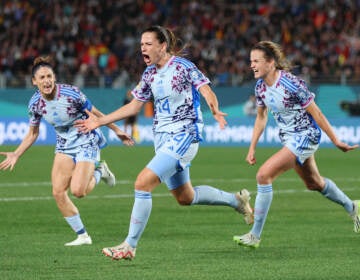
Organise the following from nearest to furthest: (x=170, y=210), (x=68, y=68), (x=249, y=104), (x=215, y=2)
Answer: (x=170, y=210), (x=249, y=104), (x=68, y=68), (x=215, y=2)

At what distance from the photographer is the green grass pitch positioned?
9.84 m

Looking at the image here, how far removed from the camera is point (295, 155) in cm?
1186

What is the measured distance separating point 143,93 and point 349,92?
78.7ft

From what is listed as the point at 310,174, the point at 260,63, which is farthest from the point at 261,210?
the point at 260,63

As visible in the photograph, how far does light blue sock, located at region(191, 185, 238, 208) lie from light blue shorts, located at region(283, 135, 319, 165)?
37.1 inches

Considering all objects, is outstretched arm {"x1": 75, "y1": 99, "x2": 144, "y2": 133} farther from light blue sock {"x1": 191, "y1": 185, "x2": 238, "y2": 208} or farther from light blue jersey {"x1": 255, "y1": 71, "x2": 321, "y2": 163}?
light blue jersey {"x1": 255, "y1": 71, "x2": 321, "y2": 163}

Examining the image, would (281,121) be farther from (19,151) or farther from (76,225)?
(19,151)

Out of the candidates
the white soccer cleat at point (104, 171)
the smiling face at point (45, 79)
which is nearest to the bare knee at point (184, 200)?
the smiling face at point (45, 79)

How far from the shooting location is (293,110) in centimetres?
1188

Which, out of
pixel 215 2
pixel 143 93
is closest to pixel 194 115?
pixel 143 93

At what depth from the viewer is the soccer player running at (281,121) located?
1164 centimetres

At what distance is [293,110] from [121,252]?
2.87 m

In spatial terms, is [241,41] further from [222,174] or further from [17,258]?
[17,258]

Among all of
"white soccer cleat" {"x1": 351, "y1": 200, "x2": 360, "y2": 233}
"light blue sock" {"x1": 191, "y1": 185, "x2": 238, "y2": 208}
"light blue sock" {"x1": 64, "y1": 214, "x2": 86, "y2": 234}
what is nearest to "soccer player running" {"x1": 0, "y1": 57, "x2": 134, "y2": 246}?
"light blue sock" {"x1": 64, "y1": 214, "x2": 86, "y2": 234}
